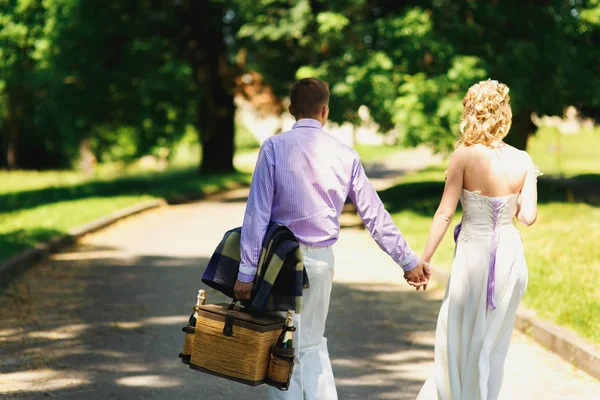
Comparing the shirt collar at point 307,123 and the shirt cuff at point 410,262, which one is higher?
the shirt collar at point 307,123

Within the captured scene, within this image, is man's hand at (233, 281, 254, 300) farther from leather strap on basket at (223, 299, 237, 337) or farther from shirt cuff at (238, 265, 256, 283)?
leather strap on basket at (223, 299, 237, 337)

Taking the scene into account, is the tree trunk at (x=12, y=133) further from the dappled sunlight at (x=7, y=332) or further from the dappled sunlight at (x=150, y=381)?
the dappled sunlight at (x=150, y=381)

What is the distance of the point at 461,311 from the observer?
506 cm

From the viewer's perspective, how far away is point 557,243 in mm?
12383

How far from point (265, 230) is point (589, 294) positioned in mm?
5221

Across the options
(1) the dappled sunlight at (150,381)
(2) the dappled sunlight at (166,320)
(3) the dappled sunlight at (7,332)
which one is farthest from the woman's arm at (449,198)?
(3) the dappled sunlight at (7,332)

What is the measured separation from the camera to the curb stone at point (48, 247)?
1084 cm

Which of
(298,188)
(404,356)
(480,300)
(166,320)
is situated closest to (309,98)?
(298,188)

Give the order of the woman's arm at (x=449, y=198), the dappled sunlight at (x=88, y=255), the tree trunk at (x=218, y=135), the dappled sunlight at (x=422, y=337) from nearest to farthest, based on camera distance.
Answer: the woman's arm at (x=449, y=198)
the dappled sunlight at (x=422, y=337)
the dappled sunlight at (x=88, y=255)
the tree trunk at (x=218, y=135)

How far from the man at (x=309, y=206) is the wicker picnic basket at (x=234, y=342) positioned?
0.15 metres

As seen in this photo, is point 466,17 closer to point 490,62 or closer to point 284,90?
point 490,62

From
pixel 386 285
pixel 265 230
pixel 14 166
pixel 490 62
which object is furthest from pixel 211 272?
pixel 14 166

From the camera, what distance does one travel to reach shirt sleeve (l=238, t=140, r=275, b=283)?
14.9 ft

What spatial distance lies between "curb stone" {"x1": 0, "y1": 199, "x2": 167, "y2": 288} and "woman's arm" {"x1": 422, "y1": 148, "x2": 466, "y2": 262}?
663cm
